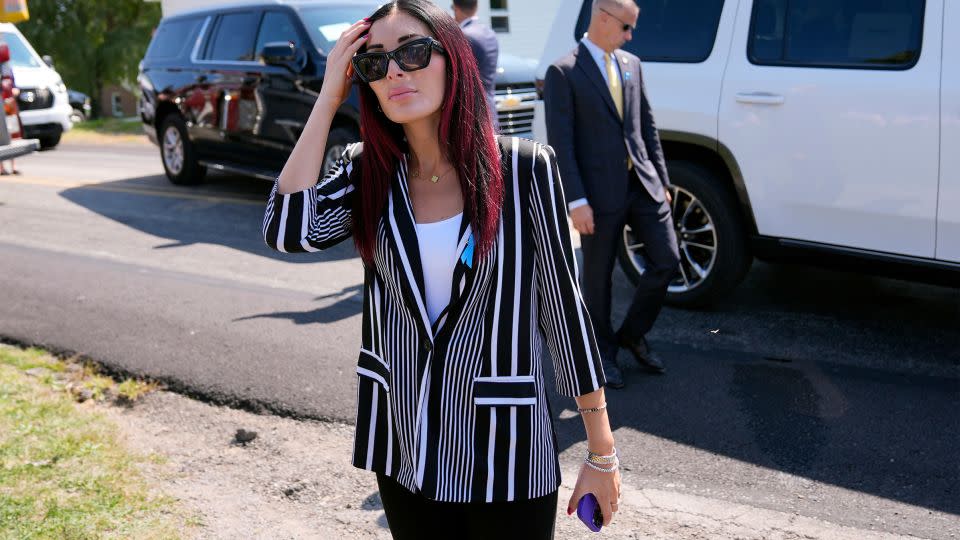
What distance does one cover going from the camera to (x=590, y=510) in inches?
84.7

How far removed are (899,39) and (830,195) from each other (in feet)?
2.79

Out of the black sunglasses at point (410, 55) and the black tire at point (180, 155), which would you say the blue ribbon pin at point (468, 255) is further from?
the black tire at point (180, 155)

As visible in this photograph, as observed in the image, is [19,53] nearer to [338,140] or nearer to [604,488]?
[338,140]

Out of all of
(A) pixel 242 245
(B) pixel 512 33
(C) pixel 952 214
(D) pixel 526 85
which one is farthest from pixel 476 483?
(B) pixel 512 33

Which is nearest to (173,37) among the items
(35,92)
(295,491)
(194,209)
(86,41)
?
(194,209)

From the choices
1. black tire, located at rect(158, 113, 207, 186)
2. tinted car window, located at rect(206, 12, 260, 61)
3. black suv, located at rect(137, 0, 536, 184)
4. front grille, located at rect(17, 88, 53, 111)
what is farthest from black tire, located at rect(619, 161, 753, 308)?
front grille, located at rect(17, 88, 53, 111)

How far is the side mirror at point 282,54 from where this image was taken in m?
9.62

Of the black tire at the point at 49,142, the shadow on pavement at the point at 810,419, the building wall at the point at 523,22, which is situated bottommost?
the shadow on pavement at the point at 810,419

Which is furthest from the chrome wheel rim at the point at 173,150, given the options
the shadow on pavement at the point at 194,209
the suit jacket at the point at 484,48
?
the suit jacket at the point at 484,48

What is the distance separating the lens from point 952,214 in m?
Answer: 4.95

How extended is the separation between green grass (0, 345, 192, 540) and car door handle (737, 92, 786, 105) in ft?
11.9

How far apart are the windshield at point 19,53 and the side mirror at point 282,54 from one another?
30.3 ft

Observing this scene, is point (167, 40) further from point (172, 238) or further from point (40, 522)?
point (40, 522)

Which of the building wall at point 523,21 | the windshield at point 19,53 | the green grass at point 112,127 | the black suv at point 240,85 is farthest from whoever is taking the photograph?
the building wall at point 523,21
